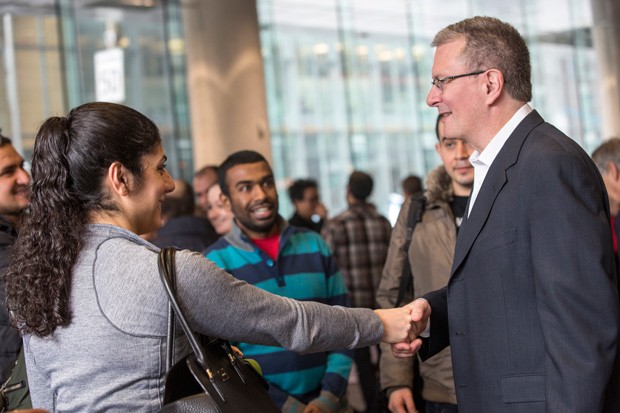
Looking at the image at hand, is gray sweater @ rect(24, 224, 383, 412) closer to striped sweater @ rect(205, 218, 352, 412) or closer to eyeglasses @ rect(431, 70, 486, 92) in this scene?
eyeglasses @ rect(431, 70, 486, 92)

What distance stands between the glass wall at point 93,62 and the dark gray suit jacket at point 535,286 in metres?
8.02

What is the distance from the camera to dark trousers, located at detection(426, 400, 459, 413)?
12.1ft

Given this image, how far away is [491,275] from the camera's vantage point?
8.35 ft

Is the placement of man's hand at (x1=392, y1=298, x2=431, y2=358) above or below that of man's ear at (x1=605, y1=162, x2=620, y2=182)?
below

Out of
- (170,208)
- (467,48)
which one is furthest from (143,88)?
(467,48)

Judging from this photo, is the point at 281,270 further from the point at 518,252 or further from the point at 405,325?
the point at 518,252

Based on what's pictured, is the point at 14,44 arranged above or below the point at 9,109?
above

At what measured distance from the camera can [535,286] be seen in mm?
2432

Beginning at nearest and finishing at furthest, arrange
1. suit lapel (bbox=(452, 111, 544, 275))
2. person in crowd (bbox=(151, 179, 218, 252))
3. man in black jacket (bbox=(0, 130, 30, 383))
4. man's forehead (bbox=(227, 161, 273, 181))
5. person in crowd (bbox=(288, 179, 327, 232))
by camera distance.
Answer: suit lapel (bbox=(452, 111, 544, 275)) < man in black jacket (bbox=(0, 130, 30, 383)) < man's forehead (bbox=(227, 161, 273, 181)) < person in crowd (bbox=(151, 179, 218, 252)) < person in crowd (bbox=(288, 179, 327, 232))

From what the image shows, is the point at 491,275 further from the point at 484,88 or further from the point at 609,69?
the point at 609,69

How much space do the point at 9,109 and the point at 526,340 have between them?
880cm

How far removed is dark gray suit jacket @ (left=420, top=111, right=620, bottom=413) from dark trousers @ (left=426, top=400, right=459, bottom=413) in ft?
3.24

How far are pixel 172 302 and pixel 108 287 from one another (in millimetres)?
196

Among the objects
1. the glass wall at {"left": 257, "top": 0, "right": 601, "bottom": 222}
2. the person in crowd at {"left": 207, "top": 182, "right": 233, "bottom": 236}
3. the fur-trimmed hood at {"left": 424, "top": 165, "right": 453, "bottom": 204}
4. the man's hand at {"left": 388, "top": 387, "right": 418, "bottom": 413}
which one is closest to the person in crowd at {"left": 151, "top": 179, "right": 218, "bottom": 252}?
the person in crowd at {"left": 207, "top": 182, "right": 233, "bottom": 236}
